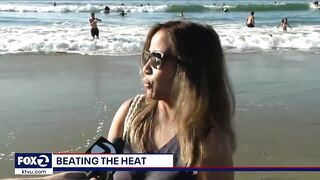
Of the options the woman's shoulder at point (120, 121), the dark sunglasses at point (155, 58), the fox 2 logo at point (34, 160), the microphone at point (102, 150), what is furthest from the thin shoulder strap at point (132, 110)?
the fox 2 logo at point (34, 160)

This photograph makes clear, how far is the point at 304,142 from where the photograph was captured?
6457mm

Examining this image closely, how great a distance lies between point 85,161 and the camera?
81.5 inches

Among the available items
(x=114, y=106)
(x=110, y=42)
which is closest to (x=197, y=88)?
(x=114, y=106)

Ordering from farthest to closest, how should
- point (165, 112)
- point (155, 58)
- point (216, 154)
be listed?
1. point (165, 112)
2. point (155, 58)
3. point (216, 154)

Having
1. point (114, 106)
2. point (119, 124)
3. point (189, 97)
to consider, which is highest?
point (189, 97)

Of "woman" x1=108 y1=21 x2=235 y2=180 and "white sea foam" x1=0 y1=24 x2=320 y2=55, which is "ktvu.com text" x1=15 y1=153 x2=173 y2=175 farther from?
"white sea foam" x1=0 y1=24 x2=320 y2=55

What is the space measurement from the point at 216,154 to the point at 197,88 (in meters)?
0.26

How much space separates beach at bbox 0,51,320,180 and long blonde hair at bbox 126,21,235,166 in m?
2.03

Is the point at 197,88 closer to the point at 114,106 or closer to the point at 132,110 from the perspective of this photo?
the point at 132,110

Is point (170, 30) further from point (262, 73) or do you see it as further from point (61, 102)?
point (262, 73)

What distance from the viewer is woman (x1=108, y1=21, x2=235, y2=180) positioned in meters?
1.95

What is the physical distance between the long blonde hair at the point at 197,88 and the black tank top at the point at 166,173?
1.4 inches

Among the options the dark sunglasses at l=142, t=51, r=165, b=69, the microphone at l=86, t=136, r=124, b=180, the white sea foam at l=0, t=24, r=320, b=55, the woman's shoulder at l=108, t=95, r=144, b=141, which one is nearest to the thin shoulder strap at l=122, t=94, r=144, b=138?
the woman's shoulder at l=108, t=95, r=144, b=141

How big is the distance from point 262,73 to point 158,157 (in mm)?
9733
